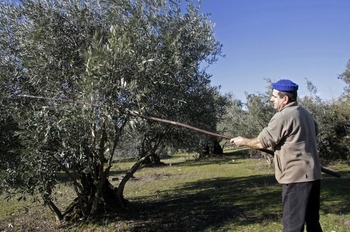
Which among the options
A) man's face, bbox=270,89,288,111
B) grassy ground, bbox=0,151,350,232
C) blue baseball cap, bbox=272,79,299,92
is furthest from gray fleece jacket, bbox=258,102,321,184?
grassy ground, bbox=0,151,350,232

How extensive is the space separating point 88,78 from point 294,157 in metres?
4.15

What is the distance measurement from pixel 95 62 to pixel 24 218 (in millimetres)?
9019

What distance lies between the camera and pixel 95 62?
7.43 meters

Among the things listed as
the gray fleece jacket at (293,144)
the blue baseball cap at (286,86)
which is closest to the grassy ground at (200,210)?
the gray fleece jacket at (293,144)

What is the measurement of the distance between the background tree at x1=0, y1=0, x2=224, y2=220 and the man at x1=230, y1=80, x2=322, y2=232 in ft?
9.95

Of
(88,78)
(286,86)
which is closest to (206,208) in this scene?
(88,78)

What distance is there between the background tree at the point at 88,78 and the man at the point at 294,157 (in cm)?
303

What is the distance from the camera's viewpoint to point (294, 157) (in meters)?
5.28

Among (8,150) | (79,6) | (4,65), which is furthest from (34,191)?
(79,6)

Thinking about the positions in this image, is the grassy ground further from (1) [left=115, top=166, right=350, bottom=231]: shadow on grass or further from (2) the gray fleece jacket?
(2) the gray fleece jacket

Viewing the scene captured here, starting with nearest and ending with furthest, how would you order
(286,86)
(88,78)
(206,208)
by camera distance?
(286,86)
(88,78)
(206,208)

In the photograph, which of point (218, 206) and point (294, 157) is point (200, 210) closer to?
point (218, 206)

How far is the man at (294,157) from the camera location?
17.3ft

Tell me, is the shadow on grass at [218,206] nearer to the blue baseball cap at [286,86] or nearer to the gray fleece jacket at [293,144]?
the gray fleece jacket at [293,144]
